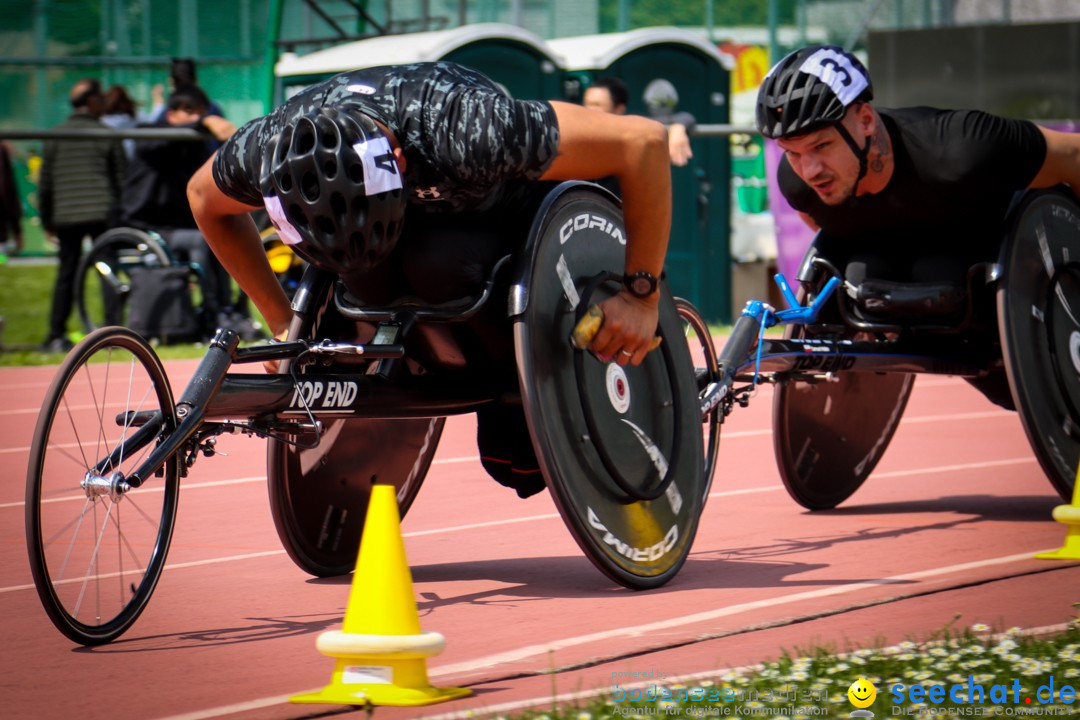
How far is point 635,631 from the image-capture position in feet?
16.4

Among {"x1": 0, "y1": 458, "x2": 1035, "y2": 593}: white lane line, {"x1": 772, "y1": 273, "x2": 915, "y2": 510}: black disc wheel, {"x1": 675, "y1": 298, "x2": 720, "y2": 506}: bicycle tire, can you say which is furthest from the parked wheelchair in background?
{"x1": 675, "y1": 298, "x2": 720, "y2": 506}: bicycle tire

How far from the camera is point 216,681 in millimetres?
4500

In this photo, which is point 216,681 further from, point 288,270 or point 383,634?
point 288,270

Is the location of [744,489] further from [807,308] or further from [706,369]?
[706,369]

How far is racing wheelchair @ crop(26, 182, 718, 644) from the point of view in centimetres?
489

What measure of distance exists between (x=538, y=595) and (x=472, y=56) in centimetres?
1193

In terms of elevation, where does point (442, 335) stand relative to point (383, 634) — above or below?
above

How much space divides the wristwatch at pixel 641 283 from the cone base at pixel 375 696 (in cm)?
182

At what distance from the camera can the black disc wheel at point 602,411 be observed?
534 centimetres

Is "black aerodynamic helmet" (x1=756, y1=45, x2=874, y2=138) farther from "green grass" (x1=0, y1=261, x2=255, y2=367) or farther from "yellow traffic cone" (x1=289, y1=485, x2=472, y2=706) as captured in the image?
"green grass" (x1=0, y1=261, x2=255, y2=367)

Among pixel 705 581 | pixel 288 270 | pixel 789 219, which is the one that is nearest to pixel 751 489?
pixel 705 581

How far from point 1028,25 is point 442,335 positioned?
17.3 m

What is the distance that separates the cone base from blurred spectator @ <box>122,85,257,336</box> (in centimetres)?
1079

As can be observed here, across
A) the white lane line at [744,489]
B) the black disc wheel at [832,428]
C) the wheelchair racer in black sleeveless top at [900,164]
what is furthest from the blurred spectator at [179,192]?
the wheelchair racer in black sleeveless top at [900,164]
